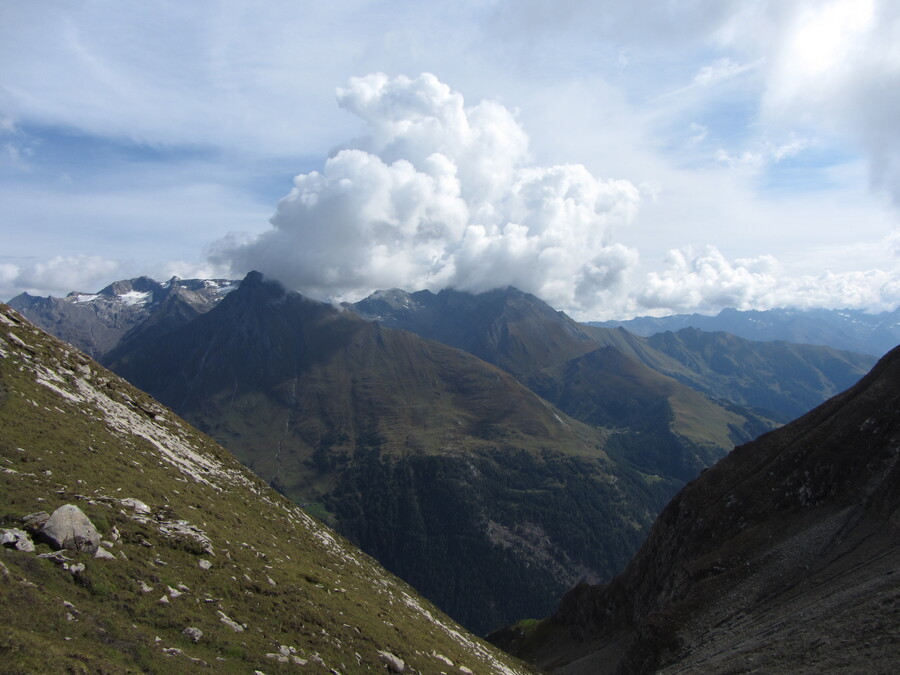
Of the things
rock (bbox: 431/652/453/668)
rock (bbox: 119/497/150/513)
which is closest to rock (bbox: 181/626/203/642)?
rock (bbox: 119/497/150/513)

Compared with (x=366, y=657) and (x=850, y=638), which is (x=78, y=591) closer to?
(x=366, y=657)

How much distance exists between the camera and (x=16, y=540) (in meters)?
26.4

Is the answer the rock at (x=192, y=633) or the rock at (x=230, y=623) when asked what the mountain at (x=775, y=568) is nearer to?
the rock at (x=230, y=623)

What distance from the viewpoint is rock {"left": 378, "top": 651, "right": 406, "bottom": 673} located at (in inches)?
1415

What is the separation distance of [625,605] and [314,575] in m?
91.5

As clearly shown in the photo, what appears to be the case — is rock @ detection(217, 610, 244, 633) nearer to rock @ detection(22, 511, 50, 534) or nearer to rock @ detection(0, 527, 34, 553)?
rock @ detection(0, 527, 34, 553)

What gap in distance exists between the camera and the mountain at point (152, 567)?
23.9 metres

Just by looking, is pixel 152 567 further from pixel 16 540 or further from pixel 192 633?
pixel 16 540

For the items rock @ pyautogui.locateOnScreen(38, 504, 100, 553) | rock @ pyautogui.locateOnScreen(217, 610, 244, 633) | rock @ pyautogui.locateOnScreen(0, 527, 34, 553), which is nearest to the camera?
rock @ pyautogui.locateOnScreen(0, 527, 34, 553)

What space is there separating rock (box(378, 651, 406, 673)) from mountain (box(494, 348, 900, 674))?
32318 mm

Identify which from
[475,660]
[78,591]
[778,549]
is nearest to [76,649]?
[78,591]

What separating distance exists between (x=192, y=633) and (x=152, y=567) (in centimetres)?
593

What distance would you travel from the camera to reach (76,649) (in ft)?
70.1

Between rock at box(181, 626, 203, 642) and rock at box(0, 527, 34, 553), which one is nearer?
rock at box(0, 527, 34, 553)
